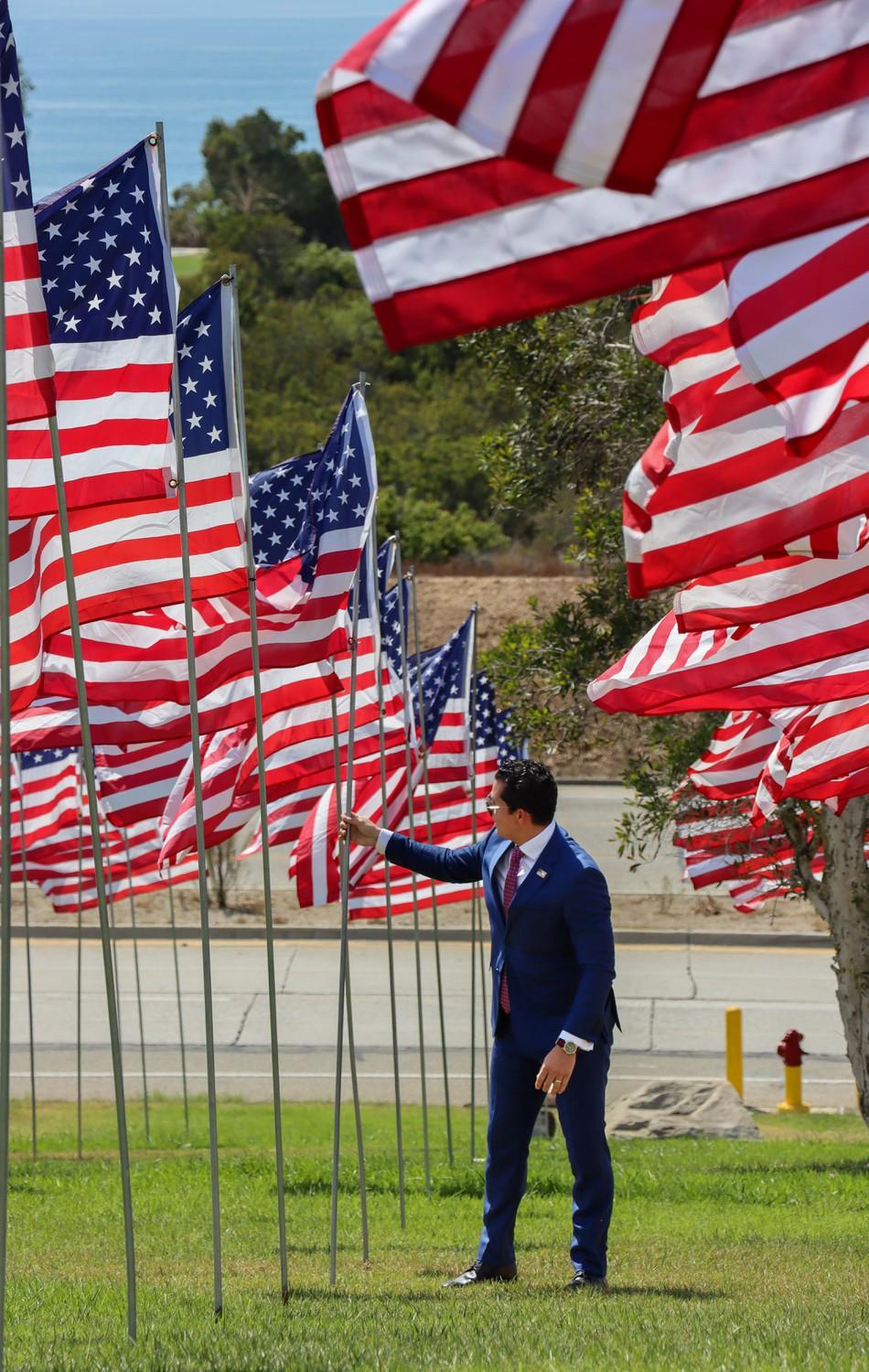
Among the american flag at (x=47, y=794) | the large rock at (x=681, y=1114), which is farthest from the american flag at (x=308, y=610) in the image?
the large rock at (x=681, y=1114)

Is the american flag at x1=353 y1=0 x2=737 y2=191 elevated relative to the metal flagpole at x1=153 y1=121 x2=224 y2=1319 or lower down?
elevated

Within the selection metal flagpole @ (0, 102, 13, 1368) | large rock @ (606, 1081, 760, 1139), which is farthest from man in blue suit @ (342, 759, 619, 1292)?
large rock @ (606, 1081, 760, 1139)

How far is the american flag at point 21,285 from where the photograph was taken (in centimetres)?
617

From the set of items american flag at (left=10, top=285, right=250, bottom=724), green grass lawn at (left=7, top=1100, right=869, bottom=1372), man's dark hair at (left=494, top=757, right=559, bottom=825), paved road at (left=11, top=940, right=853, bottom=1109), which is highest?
american flag at (left=10, top=285, right=250, bottom=724)

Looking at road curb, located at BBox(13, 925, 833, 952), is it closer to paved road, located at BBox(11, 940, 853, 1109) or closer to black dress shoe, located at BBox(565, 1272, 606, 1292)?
paved road, located at BBox(11, 940, 853, 1109)

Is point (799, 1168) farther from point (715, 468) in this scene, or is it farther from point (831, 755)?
point (715, 468)

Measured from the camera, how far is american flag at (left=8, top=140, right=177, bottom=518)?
7254 millimetres

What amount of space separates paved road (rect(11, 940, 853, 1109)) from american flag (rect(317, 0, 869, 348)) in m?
14.1

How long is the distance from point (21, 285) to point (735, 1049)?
1343 centimetres

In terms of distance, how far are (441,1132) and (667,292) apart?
997cm

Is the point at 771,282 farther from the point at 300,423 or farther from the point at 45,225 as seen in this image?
the point at 300,423

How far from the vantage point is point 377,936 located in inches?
1079

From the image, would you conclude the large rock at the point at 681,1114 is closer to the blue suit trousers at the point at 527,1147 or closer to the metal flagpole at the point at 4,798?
the blue suit trousers at the point at 527,1147

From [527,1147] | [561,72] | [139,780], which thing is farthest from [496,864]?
[139,780]
